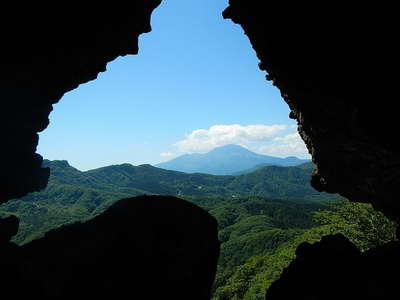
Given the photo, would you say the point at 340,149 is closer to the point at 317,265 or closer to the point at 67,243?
the point at 317,265

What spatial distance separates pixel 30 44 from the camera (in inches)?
826

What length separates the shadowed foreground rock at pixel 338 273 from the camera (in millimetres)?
15078

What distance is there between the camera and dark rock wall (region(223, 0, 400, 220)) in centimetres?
1509

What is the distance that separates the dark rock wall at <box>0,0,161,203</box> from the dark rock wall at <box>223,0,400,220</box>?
9.20 m

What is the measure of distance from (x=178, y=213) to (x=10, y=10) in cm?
1626

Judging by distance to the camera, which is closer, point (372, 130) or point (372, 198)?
point (372, 130)

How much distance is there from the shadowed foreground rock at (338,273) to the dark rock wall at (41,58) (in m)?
21.8

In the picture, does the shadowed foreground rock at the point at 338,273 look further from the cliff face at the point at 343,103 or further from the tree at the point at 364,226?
the tree at the point at 364,226

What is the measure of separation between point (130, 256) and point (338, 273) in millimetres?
11881

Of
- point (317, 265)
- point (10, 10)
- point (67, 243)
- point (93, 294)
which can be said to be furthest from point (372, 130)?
point (10, 10)

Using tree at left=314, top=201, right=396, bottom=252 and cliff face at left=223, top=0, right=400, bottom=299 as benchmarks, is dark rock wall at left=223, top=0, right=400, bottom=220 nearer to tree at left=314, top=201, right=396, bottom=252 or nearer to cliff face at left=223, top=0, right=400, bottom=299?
cliff face at left=223, top=0, right=400, bottom=299

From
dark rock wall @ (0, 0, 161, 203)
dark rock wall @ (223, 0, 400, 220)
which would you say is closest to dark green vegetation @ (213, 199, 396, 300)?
dark rock wall @ (223, 0, 400, 220)

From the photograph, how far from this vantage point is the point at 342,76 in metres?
16.7

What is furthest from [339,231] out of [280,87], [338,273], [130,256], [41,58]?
[41,58]
